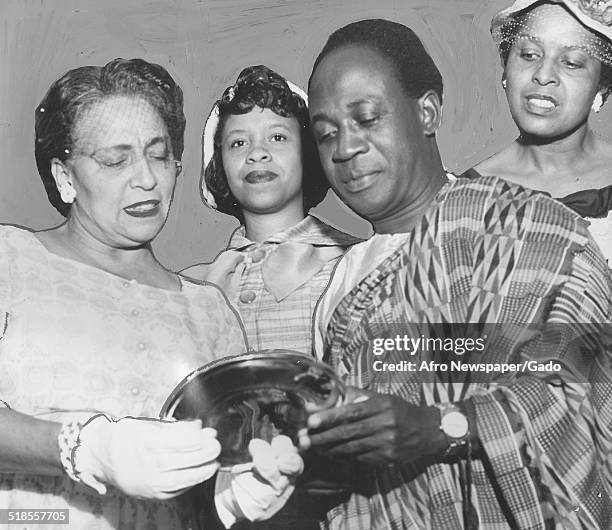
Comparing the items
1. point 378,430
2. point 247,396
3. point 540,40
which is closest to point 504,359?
point 378,430

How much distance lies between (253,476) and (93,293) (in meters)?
0.72

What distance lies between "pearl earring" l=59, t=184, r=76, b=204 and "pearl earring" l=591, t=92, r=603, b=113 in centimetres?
158

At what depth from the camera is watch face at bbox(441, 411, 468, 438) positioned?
3.12 meters

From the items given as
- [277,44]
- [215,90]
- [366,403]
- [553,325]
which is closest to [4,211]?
[215,90]

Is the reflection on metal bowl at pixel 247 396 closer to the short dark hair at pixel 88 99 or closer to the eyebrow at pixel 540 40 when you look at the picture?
the short dark hair at pixel 88 99

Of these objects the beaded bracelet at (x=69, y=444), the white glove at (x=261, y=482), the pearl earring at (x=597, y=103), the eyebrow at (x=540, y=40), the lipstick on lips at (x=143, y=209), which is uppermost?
the eyebrow at (x=540, y=40)

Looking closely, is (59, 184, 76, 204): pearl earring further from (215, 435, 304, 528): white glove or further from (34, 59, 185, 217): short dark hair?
(215, 435, 304, 528): white glove

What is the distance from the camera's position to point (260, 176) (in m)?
3.53

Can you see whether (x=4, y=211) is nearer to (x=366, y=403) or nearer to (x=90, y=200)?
(x=90, y=200)

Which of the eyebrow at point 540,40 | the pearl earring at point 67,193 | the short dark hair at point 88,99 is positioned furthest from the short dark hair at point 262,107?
the eyebrow at point 540,40

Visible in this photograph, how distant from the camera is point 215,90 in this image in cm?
362

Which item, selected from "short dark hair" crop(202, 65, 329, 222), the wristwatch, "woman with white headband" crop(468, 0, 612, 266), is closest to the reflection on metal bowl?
the wristwatch

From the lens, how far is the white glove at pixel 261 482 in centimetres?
322

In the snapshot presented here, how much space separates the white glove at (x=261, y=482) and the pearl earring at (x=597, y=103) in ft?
4.38
